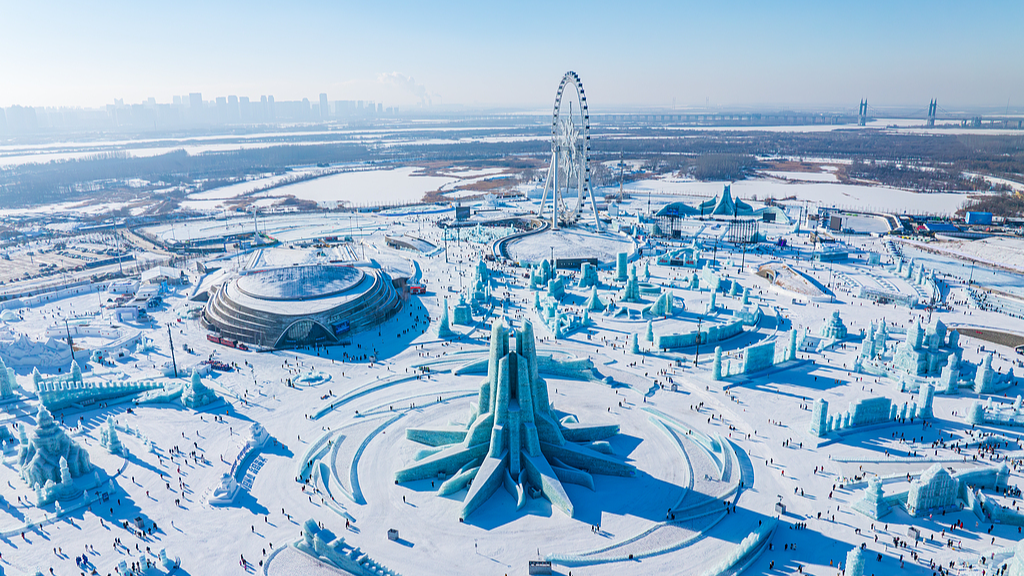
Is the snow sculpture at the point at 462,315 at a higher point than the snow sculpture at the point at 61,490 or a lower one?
higher

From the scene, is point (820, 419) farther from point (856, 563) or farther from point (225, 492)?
point (225, 492)

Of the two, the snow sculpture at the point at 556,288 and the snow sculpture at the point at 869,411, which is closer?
the snow sculpture at the point at 869,411

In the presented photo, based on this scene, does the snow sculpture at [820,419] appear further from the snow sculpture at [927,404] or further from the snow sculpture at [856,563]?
the snow sculpture at [856,563]

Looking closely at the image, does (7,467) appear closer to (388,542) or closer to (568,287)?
(388,542)

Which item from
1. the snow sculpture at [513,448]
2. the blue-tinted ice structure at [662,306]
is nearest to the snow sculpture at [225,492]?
the snow sculpture at [513,448]

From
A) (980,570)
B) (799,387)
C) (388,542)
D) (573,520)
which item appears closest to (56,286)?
(388,542)

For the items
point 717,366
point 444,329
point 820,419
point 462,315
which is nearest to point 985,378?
point 820,419
